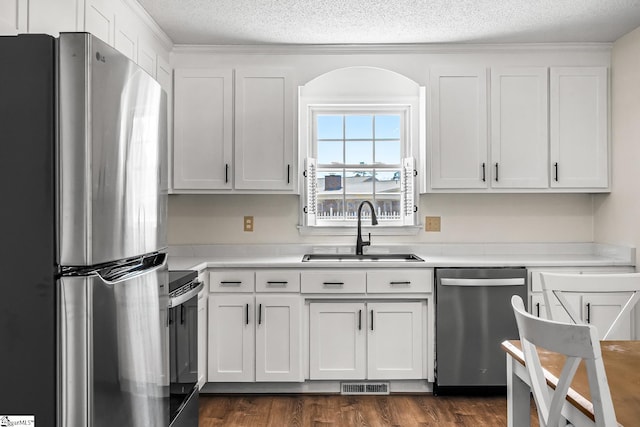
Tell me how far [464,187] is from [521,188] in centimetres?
41

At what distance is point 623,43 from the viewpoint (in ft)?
11.0

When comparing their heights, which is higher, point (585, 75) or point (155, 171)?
point (585, 75)

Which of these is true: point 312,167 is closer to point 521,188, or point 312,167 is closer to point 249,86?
point 249,86

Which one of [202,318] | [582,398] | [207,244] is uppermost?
A: [207,244]

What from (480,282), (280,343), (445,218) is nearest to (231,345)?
(280,343)

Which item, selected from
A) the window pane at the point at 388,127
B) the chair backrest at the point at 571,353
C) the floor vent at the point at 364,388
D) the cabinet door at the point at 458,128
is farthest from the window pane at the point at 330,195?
the chair backrest at the point at 571,353

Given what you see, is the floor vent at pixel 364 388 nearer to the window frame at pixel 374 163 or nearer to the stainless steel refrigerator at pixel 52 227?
the window frame at pixel 374 163

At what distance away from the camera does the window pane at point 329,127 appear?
3.87m

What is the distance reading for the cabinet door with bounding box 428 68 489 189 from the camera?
345 cm

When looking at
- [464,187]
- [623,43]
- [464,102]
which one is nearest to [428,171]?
[464,187]

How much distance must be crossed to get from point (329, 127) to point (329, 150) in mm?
181

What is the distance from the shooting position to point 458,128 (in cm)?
346

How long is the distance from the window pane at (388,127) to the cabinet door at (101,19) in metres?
2.06

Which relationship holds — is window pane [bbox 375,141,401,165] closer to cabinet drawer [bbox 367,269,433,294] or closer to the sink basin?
the sink basin
